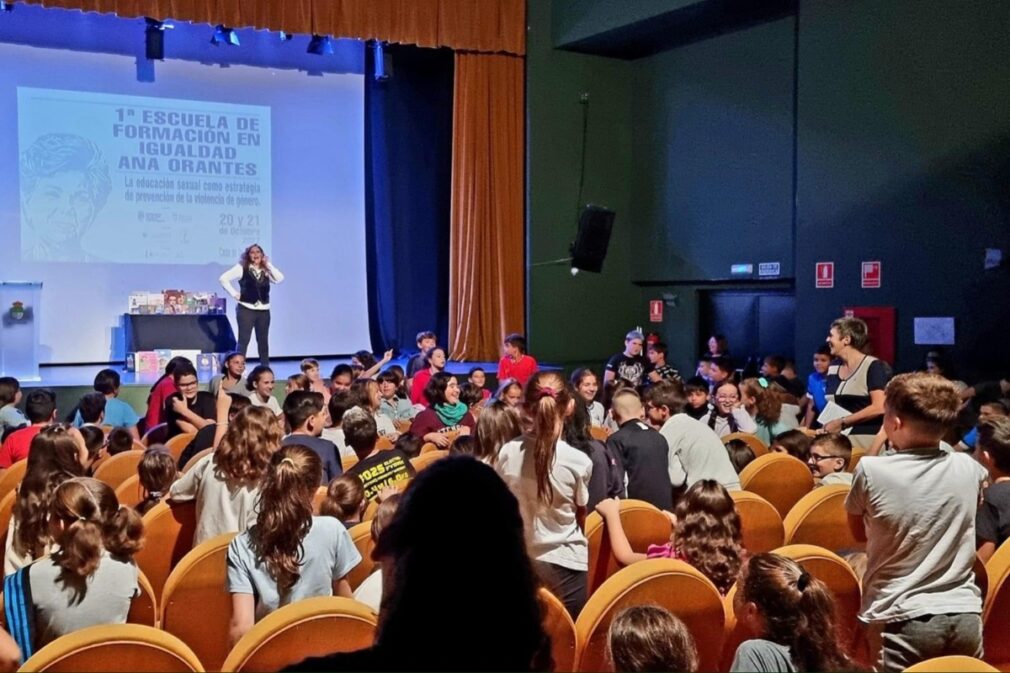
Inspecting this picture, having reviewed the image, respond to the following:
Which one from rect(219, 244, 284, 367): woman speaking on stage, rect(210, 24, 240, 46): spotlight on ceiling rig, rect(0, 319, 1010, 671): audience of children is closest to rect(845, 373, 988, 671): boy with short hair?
rect(0, 319, 1010, 671): audience of children

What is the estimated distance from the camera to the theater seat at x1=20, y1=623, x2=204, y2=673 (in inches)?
73.5

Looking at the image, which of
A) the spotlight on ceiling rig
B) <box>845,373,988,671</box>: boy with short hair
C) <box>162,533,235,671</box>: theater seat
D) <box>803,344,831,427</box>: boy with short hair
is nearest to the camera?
<box>845,373,988,671</box>: boy with short hair

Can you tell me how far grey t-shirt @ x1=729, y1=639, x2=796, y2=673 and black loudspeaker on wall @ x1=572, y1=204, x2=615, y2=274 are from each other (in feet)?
31.2

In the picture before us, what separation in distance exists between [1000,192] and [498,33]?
19.4ft

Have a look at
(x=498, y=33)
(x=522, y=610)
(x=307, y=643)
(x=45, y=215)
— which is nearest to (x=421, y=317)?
(x=498, y=33)

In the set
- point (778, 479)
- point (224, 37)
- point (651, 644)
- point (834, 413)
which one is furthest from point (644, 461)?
point (224, 37)

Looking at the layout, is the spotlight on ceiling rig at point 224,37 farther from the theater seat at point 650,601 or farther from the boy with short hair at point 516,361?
the theater seat at point 650,601

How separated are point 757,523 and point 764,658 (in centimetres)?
142

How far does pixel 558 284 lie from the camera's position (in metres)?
11.8

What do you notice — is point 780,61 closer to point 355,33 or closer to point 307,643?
point 355,33

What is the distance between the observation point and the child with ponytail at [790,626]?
2.04 meters

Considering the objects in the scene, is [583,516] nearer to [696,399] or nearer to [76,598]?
[76,598]

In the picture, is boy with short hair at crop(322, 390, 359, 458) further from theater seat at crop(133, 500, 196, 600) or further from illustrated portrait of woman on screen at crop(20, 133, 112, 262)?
illustrated portrait of woman on screen at crop(20, 133, 112, 262)

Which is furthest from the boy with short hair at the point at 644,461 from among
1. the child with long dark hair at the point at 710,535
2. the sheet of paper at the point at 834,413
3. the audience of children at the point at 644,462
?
the sheet of paper at the point at 834,413
